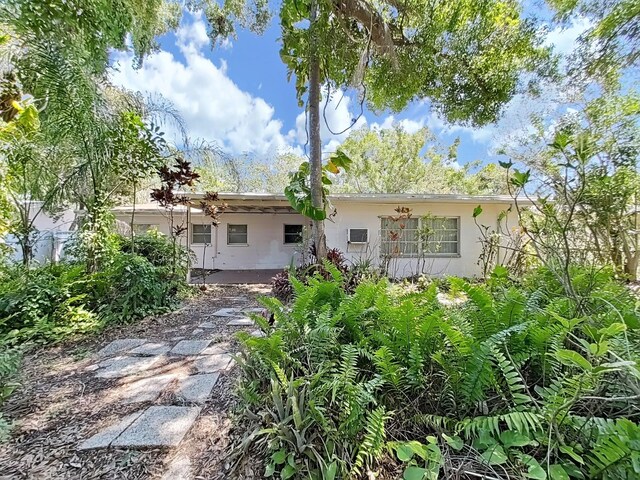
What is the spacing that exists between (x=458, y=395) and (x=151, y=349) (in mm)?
3378

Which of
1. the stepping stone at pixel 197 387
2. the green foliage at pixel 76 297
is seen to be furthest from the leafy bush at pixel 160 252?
the stepping stone at pixel 197 387

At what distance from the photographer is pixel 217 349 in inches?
137

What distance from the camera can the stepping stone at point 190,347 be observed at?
345cm

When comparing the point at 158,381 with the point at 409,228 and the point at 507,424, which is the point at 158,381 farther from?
the point at 409,228

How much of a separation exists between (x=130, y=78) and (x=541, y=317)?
7.81 m

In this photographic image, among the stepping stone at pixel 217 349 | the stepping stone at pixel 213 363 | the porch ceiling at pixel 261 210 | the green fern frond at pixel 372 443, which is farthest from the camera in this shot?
the porch ceiling at pixel 261 210

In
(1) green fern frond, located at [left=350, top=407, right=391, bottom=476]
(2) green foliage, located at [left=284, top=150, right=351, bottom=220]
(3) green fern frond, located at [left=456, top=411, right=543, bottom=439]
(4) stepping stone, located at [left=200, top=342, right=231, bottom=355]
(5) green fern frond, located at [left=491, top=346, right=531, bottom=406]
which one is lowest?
(4) stepping stone, located at [left=200, top=342, right=231, bottom=355]

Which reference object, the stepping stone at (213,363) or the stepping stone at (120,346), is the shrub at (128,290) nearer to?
the stepping stone at (120,346)

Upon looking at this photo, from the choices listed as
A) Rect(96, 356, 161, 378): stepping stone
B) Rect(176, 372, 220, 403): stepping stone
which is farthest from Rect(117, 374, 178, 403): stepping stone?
Rect(96, 356, 161, 378): stepping stone

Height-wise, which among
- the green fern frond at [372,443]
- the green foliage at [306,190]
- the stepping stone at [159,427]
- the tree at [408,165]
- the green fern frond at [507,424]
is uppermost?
the tree at [408,165]

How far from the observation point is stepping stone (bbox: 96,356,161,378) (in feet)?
9.75

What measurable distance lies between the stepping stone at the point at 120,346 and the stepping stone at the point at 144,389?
0.99 meters

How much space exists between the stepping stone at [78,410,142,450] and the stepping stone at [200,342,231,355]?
116cm

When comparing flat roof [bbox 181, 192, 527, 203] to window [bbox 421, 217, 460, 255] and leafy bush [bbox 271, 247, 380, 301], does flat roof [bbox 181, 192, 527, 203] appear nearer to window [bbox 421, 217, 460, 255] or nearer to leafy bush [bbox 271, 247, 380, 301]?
window [bbox 421, 217, 460, 255]
